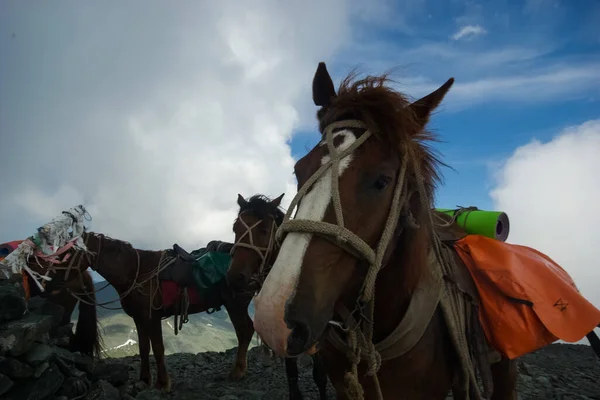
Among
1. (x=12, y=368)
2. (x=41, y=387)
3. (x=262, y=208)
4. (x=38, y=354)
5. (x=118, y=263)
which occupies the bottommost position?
(x=41, y=387)

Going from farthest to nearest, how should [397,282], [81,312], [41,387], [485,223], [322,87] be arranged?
[81,312], [41,387], [485,223], [322,87], [397,282]

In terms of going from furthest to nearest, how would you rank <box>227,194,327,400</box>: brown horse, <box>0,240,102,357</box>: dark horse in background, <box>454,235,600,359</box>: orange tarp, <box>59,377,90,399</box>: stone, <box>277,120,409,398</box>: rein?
<box>0,240,102,357</box>: dark horse in background
<box>227,194,327,400</box>: brown horse
<box>59,377,90,399</box>: stone
<box>454,235,600,359</box>: orange tarp
<box>277,120,409,398</box>: rein

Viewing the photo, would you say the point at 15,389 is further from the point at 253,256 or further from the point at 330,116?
the point at 330,116

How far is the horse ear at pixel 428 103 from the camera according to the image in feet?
6.22

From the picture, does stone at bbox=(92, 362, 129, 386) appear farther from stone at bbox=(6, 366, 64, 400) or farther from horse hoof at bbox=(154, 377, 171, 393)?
stone at bbox=(6, 366, 64, 400)

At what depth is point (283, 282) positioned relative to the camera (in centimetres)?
123

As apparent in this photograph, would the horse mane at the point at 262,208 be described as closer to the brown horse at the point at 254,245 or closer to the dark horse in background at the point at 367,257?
the brown horse at the point at 254,245

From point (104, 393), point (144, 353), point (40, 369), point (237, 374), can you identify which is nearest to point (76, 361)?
point (144, 353)

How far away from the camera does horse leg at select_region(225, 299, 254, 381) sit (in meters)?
7.38

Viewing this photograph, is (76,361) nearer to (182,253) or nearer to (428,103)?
(182,253)

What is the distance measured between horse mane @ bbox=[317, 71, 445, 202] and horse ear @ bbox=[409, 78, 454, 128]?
4cm

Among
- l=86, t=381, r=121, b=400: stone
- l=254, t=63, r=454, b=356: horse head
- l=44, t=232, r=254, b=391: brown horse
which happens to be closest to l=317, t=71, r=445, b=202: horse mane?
l=254, t=63, r=454, b=356: horse head

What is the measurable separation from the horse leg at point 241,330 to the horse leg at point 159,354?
1312mm

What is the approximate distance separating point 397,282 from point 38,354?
196 inches
